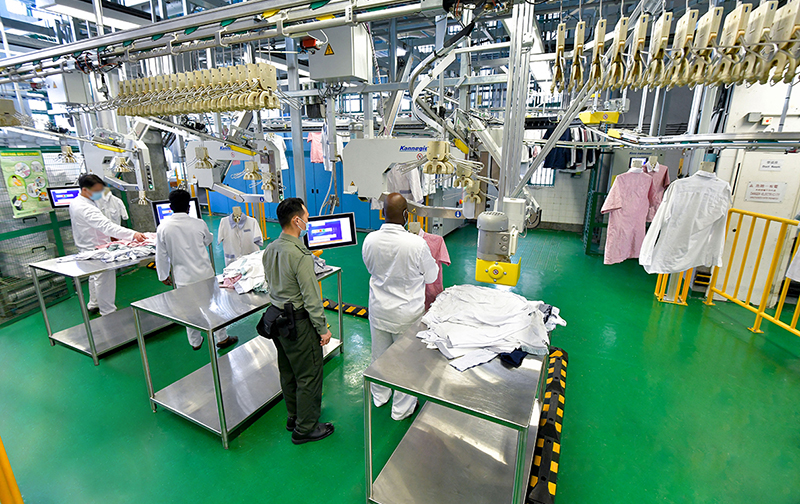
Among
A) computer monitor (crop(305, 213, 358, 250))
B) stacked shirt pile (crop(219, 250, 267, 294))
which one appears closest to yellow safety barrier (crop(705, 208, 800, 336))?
computer monitor (crop(305, 213, 358, 250))

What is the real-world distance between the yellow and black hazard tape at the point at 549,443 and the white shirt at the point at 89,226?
5416 mm

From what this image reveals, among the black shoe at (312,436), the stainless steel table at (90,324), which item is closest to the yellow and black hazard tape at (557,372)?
the black shoe at (312,436)

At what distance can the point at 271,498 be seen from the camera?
258 centimetres

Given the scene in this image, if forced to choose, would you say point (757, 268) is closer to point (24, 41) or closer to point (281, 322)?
point (281, 322)

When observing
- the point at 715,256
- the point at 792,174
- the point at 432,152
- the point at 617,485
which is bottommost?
the point at 617,485

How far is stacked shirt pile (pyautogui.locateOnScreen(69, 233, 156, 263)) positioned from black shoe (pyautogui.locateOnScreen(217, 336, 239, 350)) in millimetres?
1432

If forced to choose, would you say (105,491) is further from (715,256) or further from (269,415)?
(715,256)

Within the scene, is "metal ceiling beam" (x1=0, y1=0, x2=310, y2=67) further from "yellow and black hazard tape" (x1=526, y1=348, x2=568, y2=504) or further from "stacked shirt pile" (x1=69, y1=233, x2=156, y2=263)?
"yellow and black hazard tape" (x1=526, y1=348, x2=568, y2=504)

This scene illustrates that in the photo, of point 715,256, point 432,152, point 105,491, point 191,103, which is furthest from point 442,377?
point 715,256

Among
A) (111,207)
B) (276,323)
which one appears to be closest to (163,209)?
(111,207)

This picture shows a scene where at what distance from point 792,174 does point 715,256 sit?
1.79 meters

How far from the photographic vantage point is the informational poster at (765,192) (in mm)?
5184

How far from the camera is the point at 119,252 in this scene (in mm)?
4527

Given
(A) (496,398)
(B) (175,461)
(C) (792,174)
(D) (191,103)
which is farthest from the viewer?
(C) (792,174)
